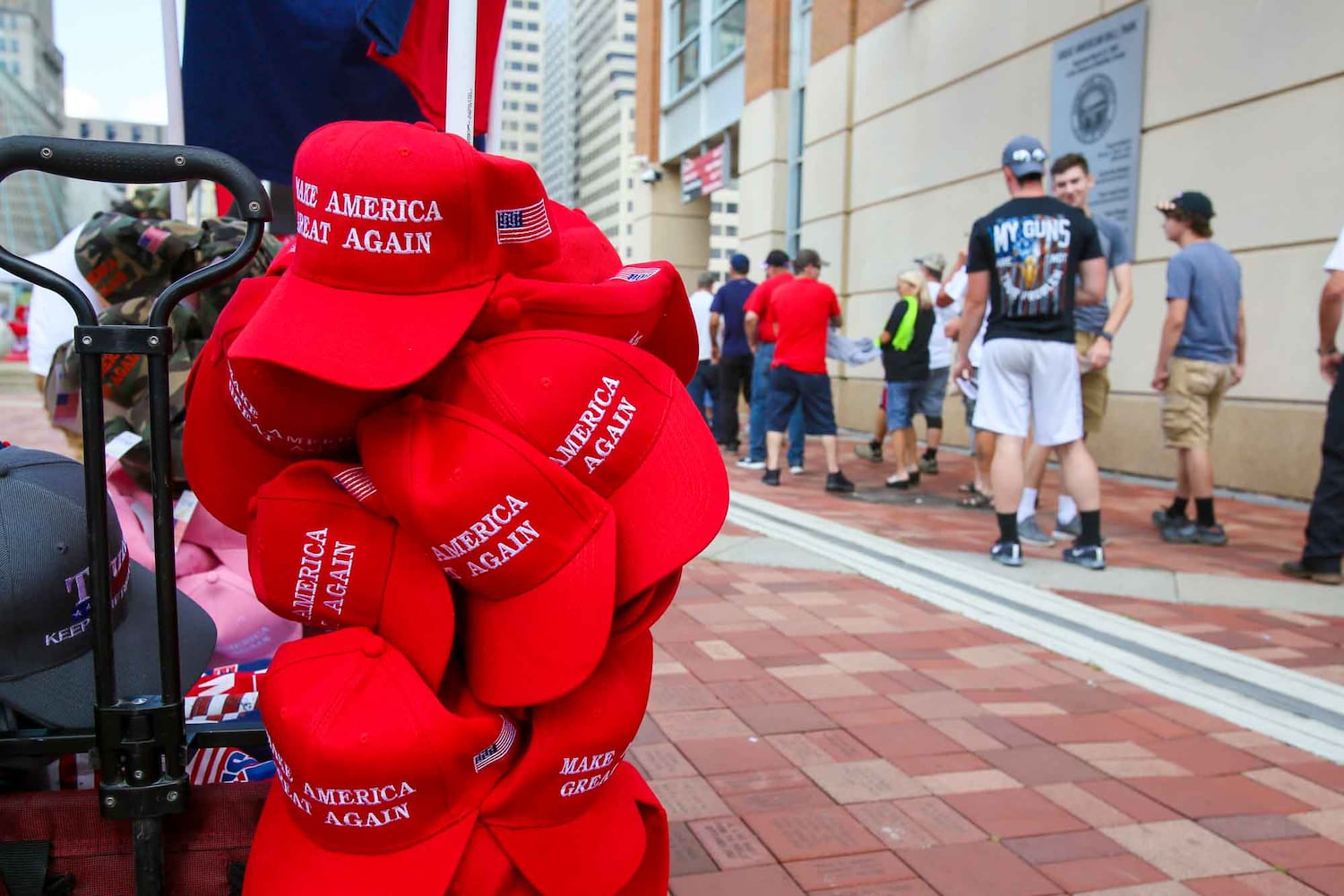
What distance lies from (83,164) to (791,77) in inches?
560

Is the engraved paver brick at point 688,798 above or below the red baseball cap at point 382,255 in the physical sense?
below

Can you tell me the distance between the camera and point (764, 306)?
852cm

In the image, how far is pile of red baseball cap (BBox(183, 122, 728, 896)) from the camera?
3.83 feet

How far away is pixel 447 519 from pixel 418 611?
0.14 meters

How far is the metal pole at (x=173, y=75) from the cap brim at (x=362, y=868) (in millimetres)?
1679

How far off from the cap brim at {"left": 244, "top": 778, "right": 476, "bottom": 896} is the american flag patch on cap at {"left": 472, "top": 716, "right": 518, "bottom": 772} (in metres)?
0.06

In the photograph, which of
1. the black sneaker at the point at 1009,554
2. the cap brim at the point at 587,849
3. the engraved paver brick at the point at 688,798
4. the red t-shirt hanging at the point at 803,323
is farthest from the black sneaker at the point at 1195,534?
the cap brim at the point at 587,849

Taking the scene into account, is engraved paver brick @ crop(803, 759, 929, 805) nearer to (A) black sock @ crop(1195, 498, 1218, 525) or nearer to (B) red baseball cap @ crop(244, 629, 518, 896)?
(B) red baseball cap @ crop(244, 629, 518, 896)

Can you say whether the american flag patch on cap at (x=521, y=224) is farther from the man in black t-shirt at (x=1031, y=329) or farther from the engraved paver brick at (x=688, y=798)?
the man in black t-shirt at (x=1031, y=329)

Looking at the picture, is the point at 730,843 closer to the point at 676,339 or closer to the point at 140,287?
the point at 676,339

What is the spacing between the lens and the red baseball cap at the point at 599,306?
1242 millimetres

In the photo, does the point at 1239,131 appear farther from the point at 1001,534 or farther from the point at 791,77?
the point at 791,77

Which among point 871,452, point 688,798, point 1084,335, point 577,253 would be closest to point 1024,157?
point 1084,335

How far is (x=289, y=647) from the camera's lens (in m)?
1.26
